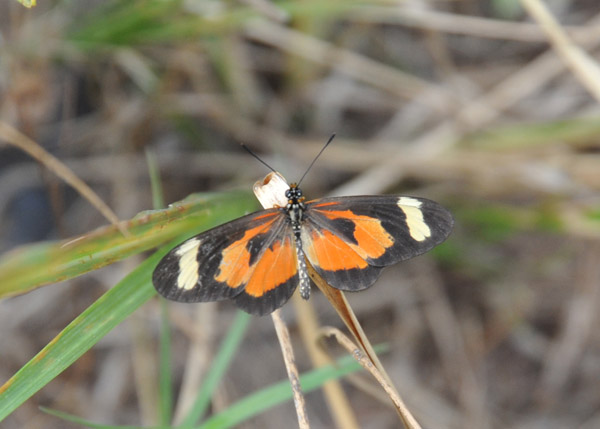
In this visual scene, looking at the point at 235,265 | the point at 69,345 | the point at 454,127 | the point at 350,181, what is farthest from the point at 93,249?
the point at 454,127

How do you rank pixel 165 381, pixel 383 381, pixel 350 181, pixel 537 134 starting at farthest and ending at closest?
pixel 350 181
pixel 537 134
pixel 165 381
pixel 383 381

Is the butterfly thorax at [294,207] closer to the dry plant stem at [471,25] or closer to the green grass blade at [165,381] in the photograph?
the green grass blade at [165,381]

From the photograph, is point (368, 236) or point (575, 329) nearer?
point (368, 236)

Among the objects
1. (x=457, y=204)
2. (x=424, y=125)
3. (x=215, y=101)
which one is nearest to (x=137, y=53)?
(x=215, y=101)

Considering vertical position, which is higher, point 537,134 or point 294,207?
point 537,134

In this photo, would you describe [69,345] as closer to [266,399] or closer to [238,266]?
[238,266]

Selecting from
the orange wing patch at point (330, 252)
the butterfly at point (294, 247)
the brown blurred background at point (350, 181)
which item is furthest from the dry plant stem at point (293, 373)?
the brown blurred background at point (350, 181)

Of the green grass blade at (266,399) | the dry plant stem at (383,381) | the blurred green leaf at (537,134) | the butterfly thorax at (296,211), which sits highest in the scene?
the blurred green leaf at (537,134)
